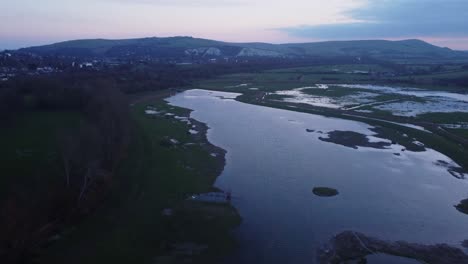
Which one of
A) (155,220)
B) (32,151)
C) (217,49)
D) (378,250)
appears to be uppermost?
(217,49)

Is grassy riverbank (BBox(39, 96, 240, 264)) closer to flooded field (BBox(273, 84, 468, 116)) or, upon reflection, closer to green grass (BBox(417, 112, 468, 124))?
green grass (BBox(417, 112, 468, 124))

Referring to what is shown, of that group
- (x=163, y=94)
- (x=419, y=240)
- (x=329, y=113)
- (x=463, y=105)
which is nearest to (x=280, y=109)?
(x=329, y=113)

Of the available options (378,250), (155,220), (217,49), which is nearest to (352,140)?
(378,250)

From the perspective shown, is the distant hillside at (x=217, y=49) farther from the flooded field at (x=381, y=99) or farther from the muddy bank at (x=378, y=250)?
the muddy bank at (x=378, y=250)

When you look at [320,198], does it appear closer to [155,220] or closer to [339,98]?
[155,220]

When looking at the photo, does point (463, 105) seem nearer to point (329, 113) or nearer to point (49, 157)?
point (329, 113)

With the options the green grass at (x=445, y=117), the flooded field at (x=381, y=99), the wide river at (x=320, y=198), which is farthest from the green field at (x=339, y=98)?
the wide river at (x=320, y=198)

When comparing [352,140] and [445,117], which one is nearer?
[352,140]
